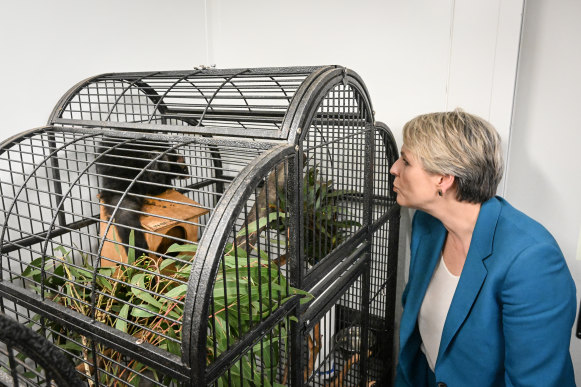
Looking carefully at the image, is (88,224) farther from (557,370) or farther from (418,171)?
(557,370)

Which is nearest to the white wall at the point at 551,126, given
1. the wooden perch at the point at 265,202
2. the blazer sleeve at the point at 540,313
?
the blazer sleeve at the point at 540,313

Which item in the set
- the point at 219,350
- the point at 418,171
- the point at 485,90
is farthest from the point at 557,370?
the point at 485,90

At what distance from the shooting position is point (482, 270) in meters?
1.23

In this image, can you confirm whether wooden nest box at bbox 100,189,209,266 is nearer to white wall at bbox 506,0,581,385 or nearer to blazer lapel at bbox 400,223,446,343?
blazer lapel at bbox 400,223,446,343

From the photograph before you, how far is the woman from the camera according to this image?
1141mm

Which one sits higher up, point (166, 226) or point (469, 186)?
point (469, 186)

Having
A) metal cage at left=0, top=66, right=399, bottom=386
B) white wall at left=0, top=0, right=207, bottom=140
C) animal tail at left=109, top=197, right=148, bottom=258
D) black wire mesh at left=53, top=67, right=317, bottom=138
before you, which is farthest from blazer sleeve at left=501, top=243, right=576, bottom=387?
white wall at left=0, top=0, right=207, bottom=140

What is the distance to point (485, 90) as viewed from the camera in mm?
1675

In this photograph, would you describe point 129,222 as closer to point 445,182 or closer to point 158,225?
point 158,225

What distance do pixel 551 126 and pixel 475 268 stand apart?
81 cm

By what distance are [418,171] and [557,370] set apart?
0.66 metres

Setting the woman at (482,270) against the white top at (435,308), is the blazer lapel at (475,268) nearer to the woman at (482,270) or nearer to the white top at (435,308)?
the woman at (482,270)

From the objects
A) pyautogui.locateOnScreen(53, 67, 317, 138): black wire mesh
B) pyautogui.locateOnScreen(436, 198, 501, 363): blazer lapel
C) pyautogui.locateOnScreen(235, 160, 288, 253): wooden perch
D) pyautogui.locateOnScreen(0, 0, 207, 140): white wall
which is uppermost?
pyautogui.locateOnScreen(0, 0, 207, 140): white wall

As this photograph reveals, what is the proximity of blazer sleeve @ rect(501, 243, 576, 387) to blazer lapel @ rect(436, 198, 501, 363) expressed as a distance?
9cm
